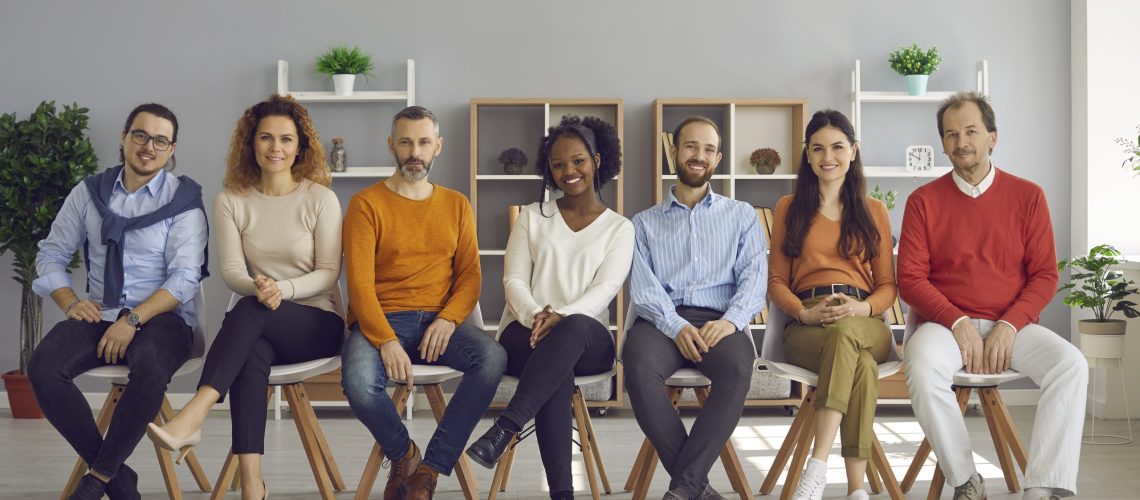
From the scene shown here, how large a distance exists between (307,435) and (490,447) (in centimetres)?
68

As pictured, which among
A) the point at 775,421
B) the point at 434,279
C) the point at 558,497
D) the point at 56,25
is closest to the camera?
the point at 558,497

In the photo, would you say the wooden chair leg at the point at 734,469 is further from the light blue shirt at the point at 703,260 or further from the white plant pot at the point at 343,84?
the white plant pot at the point at 343,84

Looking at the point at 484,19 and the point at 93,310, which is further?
the point at 484,19

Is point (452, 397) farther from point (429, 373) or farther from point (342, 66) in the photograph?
point (342, 66)

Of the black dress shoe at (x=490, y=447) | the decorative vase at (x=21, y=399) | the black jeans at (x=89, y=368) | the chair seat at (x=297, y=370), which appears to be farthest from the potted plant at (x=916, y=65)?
the decorative vase at (x=21, y=399)

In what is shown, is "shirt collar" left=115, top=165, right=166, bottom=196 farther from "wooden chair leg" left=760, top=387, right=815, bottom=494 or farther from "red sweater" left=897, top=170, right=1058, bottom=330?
"red sweater" left=897, top=170, right=1058, bottom=330

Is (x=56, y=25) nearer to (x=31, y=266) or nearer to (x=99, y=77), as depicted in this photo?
(x=99, y=77)

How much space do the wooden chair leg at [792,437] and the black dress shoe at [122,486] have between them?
76.0 inches

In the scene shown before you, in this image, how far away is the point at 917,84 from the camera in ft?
15.5

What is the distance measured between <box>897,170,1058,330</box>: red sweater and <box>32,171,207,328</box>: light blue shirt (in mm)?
2242

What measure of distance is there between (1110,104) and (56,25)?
5.31 m

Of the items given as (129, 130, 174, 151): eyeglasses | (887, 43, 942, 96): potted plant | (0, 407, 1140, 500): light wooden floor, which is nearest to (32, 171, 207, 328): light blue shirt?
(129, 130, 174, 151): eyeglasses

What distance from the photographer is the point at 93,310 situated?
2877 millimetres

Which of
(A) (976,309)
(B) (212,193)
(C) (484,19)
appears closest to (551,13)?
(C) (484,19)
